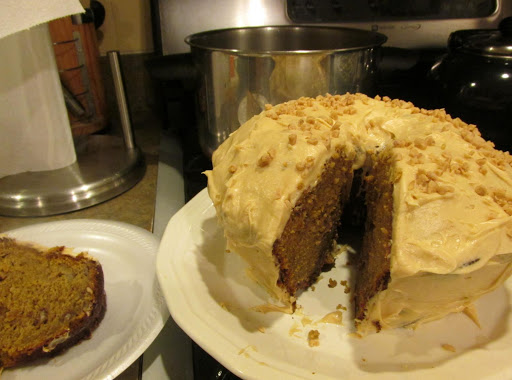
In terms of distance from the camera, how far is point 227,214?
80 centimetres

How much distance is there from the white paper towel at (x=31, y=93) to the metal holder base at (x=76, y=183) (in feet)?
0.16

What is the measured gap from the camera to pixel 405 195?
2.51 ft

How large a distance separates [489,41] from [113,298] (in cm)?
127

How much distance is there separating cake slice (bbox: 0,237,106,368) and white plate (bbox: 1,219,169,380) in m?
0.03

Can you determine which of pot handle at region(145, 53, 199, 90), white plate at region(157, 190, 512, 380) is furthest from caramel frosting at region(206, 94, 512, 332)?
pot handle at region(145, 53, 199, 90)

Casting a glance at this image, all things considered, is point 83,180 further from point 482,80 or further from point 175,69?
point 482,80

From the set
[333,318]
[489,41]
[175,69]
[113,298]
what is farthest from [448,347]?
[175,69]

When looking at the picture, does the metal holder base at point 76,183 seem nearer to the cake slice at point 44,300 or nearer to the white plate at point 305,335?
the cake slice at point 44,300

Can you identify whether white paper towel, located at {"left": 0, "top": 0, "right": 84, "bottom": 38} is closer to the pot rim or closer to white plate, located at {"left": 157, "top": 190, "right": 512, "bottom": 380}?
the pot rim

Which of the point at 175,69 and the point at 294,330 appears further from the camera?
the point at 175,69

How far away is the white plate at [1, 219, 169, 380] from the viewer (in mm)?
772

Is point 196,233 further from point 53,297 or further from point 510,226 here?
point 510,226

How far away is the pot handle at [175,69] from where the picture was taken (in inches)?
51.4

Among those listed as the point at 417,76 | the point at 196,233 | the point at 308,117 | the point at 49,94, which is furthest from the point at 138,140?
the point at 417,76
